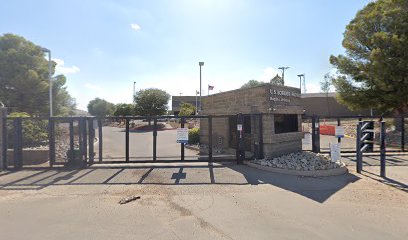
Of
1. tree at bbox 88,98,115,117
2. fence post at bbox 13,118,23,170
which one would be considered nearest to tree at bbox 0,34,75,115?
fence post at bbox 13,118,23,170

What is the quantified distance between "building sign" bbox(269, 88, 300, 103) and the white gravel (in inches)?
86.9

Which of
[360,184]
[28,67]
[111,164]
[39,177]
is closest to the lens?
[360,184]

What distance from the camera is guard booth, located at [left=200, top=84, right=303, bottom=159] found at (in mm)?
10375

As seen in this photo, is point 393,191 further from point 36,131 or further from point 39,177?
point 36,131

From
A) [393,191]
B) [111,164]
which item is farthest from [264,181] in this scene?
[111,164]

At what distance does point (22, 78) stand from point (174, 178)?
65.5 feet

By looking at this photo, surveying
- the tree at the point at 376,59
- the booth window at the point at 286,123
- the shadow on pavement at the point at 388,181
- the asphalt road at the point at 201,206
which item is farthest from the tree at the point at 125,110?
the shadow on pavement at the point at 388,181

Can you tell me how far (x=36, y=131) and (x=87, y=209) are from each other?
1060cm

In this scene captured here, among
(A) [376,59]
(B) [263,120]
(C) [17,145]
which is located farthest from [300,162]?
(A) [376,59]

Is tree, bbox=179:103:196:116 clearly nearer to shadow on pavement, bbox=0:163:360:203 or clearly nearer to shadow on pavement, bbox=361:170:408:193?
shadow on pavement, bbox=0:163:360:203

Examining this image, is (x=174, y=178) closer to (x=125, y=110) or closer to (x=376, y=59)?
(x=376, y=59)

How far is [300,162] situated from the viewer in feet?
31.1

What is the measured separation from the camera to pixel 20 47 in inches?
927

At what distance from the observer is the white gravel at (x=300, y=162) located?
351 inches
